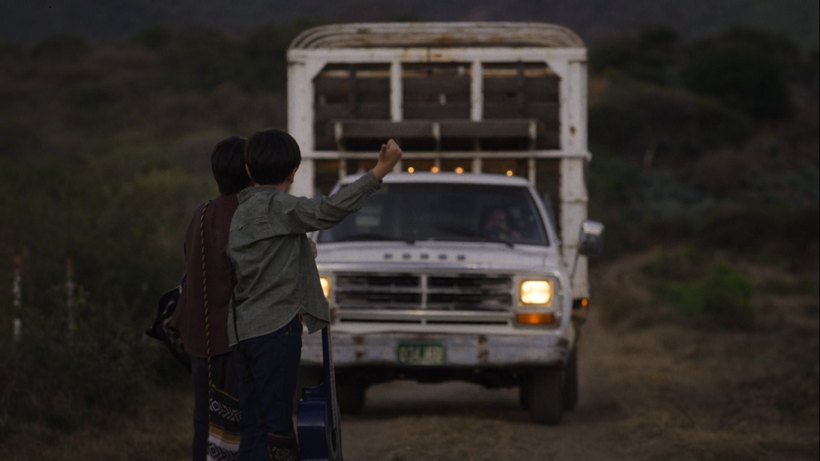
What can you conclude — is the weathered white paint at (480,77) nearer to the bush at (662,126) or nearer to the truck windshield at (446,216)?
the truck windshield at (446,216)

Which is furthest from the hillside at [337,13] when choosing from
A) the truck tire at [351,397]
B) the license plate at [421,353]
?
the license plate at [421,353]

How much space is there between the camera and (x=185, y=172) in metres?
29.8

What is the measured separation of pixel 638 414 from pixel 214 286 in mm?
6257

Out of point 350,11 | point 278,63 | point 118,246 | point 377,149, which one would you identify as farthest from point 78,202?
point 278,63

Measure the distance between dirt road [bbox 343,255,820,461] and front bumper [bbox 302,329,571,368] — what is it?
1.58 feet

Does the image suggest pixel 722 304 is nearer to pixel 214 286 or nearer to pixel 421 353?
pixel 421 353

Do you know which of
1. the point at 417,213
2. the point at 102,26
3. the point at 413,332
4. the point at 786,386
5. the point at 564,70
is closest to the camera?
the point at 413,332

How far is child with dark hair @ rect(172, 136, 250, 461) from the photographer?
620 centimetres

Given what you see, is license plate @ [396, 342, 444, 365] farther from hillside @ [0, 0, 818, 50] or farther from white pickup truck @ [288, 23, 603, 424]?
hillside @ [0, 0, 818, 50]

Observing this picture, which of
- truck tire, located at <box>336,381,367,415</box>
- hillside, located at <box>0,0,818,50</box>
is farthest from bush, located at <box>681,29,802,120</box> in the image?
truck tire, located at <box>336,381,367,415</box>

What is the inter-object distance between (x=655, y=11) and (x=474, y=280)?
2296cm

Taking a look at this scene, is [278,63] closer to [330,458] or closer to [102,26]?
[102,26]

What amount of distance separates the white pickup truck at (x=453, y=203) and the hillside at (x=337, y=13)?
215 centimetres

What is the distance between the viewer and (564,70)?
40.8 feet
